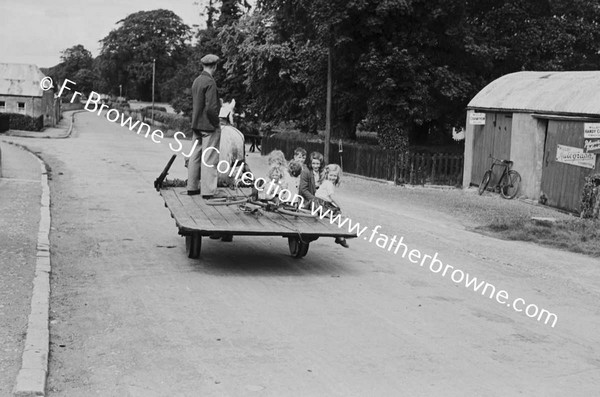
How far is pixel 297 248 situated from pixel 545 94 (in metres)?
13.7

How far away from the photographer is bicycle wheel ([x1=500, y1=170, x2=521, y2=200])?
78.7 feet

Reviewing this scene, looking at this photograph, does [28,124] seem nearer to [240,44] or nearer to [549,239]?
[240,44]

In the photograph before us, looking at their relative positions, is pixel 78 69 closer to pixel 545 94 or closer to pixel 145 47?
pixel 145 47

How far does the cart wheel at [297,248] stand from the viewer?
11.7 meters

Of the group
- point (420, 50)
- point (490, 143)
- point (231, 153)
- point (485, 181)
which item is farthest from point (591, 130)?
point (231, 153)

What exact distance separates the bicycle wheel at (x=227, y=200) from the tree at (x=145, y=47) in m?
109

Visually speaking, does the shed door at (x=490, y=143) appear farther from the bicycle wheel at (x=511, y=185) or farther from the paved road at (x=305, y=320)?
the paved road at (x=305, y=320)

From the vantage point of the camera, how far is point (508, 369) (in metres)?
7.05

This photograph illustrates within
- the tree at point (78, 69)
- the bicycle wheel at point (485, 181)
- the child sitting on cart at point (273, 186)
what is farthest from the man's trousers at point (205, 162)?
the tree at point (78, 69)

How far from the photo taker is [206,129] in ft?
40.6

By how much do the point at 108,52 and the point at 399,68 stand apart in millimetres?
102859

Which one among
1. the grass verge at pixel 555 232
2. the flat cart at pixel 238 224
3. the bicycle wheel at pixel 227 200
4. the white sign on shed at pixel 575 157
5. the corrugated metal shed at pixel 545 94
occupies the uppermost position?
the corrugated metal shed at pixel 545 94

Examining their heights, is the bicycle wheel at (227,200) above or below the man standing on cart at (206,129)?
below

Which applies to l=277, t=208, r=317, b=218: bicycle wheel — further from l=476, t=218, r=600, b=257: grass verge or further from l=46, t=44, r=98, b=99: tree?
l=46, t=44, r=98, b=99: tree
